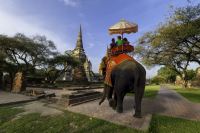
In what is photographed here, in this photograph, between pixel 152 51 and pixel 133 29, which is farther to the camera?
pixel 152 51

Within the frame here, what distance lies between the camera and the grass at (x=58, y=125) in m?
5.20

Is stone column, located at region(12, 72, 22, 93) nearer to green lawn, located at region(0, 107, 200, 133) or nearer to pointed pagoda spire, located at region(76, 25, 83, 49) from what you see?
green lawn, located at region(0, 107, 200, 133)

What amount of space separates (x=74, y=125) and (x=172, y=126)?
11.0 ft

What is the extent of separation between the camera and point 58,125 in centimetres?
562

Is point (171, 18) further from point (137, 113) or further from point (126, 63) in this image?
point (137, 113)

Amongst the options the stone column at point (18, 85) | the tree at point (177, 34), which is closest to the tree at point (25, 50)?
the stone column at point (18, 85)

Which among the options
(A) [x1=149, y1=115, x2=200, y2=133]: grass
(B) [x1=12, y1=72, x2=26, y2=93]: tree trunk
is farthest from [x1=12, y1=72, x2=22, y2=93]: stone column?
(A) [x1=149, y1=115, x2=200, y2=133]: grass

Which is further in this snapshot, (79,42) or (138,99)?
(79,42)

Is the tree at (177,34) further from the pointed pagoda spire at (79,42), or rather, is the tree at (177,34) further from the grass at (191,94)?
the pointed pagoda spire at (79,42)

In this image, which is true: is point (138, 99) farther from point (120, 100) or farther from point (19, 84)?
point (19, 84)

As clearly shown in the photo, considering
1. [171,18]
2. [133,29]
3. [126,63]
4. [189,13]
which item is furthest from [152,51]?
[126,63]

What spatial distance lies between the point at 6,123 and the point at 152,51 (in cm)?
1866

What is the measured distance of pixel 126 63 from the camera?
7.31 metres

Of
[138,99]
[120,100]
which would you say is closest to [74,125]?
[120,100]
